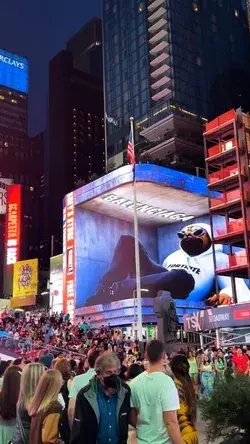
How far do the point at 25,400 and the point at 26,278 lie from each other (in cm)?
5827

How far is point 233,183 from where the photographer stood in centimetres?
4400

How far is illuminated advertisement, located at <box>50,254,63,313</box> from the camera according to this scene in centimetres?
5672

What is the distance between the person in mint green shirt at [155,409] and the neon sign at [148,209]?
44.3 meters

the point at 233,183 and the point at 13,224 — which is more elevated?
the point at 13,224

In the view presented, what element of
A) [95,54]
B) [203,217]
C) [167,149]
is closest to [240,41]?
[167,149]

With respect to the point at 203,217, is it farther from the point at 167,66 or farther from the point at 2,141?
the point at 2,141

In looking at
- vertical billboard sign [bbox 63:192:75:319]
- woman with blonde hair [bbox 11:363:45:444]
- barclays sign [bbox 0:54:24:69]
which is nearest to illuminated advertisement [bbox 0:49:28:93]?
barclays sign [bbox 0:54:24:69]

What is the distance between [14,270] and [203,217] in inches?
1002

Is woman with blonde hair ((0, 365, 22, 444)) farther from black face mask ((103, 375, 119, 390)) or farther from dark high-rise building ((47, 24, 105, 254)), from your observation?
dark high-rise building ((47, 24, 105, 254))

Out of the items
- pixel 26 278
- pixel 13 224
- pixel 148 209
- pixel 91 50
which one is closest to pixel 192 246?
pixel 148 209

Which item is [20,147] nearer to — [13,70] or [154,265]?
[13,70]

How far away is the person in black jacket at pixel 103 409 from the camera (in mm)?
4090

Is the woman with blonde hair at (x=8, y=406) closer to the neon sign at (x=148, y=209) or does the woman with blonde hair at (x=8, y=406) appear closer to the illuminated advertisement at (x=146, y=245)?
the illuminated advertisement at (x=146, y=245)

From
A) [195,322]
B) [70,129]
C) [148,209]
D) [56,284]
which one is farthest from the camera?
[70,129]
